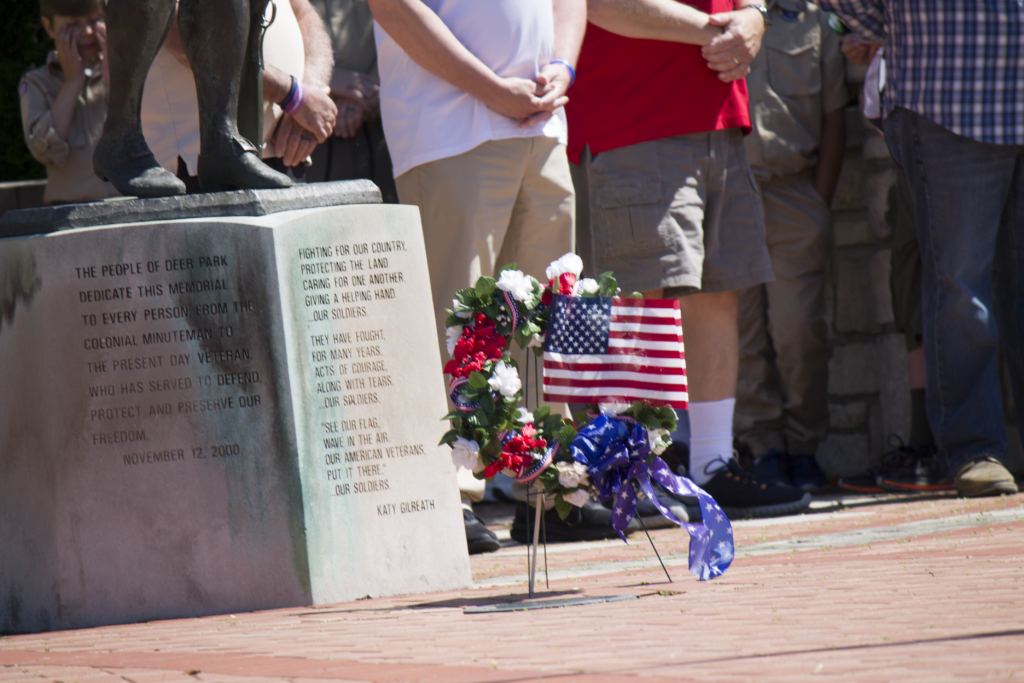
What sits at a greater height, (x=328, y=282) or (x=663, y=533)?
(x=328, y=282)

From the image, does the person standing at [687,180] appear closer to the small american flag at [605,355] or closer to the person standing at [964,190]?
the person standing at [964,190]

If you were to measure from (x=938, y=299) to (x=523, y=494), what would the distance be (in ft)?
6.26

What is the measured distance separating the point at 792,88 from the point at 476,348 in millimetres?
3769

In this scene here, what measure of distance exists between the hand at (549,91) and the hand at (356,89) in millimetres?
2057

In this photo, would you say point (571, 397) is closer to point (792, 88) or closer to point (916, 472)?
point (916, 472)

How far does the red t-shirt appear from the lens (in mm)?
4996

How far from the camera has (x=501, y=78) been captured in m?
4.42

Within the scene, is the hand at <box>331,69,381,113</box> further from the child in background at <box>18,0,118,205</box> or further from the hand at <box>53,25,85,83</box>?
the hand at <box>53,25,85,83</box>

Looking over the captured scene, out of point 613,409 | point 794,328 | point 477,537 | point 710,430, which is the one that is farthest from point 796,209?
point 613,409

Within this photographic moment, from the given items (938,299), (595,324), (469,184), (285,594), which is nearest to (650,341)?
(595,324)

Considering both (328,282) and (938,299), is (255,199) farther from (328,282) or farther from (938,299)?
(938,299)

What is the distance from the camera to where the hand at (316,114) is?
4.65m

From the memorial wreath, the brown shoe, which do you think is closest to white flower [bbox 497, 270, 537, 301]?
the memorial wreath

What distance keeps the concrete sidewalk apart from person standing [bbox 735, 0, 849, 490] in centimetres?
256
